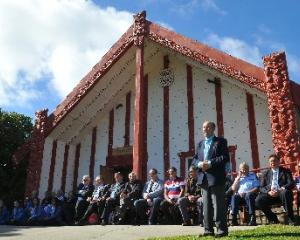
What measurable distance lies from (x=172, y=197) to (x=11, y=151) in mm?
11069

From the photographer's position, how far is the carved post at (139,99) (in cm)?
1209

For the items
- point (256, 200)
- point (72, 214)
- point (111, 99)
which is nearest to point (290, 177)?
point (256, 200)

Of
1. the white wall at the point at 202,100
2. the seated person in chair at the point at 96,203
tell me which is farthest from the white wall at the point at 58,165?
the white wall at the point at 202,100

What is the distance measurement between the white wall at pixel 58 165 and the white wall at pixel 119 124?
6.77 feet

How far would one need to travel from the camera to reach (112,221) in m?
9.71

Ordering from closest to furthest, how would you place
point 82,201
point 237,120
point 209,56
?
point 82,201, point 209,56, point 237,120

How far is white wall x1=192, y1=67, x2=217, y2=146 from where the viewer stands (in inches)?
558

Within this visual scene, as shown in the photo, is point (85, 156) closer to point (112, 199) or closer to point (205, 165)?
point (112, 199)

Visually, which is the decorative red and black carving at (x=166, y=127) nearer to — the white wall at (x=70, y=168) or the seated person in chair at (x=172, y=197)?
the white wall at (x=70, y=168)

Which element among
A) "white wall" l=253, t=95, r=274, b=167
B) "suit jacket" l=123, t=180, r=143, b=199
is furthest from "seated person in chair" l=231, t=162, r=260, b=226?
"white wall" l=253, t=95, r=274, b=167

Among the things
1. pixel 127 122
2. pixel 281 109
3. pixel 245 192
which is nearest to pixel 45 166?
pixel 127 122

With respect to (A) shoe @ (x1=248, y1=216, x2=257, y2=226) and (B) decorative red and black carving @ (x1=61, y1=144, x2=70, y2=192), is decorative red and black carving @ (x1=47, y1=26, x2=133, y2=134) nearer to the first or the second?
(B) decorative red and black carving @ (x1=61, y1=144, x2=70, y2=192)

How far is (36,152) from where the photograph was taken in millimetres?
14891

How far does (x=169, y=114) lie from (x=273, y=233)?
914 centimetres
